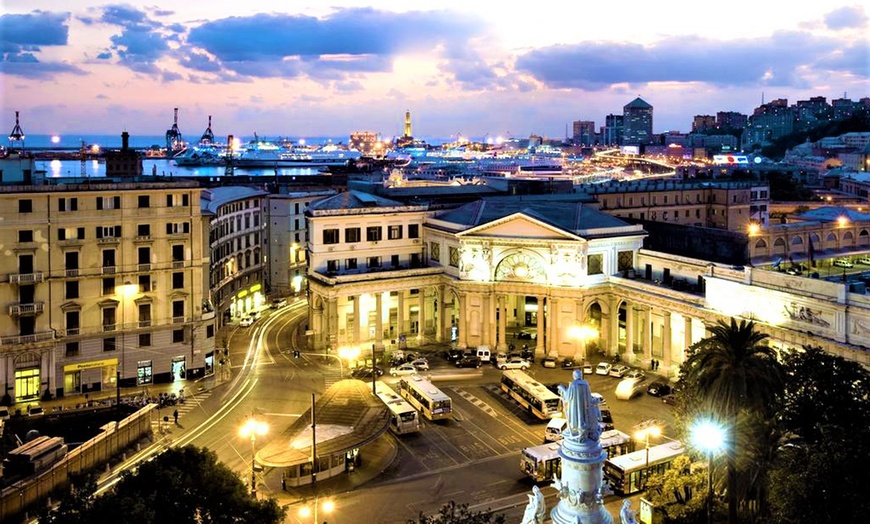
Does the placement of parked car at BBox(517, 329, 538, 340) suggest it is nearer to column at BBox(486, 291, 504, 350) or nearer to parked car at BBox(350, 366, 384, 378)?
column at BBox(486, 291, 504, 350)

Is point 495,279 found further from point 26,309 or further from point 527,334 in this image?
point 26,309

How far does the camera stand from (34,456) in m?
47.2

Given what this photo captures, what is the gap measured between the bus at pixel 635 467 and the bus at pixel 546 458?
135 centimetres

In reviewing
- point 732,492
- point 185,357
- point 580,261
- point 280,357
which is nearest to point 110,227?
point 185,357

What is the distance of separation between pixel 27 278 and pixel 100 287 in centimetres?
590

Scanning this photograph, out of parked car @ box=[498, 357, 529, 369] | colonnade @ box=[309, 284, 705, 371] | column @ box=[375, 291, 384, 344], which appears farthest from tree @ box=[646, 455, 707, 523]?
column @ box=[375, 291, 384, 344]

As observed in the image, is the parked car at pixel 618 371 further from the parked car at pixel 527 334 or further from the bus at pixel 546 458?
the bus at pixel 546 458

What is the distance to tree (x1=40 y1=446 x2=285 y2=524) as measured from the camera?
29.6 m

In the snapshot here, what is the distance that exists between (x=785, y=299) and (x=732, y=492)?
28.8 meters

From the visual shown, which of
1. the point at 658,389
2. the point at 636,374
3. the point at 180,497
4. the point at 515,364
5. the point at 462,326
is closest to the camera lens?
the point at 180,497

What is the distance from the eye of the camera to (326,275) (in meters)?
88.7

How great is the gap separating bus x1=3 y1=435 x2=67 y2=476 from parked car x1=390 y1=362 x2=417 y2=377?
3396 cm

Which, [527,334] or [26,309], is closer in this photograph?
[26,309]

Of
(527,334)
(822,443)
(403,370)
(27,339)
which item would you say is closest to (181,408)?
(27,339)
